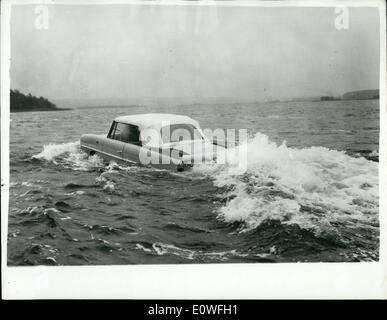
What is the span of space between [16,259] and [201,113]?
8.28 ft

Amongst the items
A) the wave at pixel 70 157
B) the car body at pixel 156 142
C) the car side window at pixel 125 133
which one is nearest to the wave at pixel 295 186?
the car body at pixel 156 142

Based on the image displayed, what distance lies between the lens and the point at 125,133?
536 centimetres

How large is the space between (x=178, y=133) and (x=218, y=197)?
1.18 metres

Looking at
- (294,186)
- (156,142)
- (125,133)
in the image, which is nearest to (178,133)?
(156,142)

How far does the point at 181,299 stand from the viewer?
4004 mm

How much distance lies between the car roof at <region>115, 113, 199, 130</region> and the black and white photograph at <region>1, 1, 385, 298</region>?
0.10 metres

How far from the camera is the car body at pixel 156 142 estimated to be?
15.9 feet

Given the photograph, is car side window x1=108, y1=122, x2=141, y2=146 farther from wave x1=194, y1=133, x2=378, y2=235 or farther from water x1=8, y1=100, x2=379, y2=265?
wave x1=194, y1=133, x2=378, y2=235

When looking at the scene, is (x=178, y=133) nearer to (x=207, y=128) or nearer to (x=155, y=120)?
(x=155, y=120)

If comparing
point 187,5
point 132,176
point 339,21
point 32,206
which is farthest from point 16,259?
point 339,21

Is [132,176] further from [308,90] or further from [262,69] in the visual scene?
[308,90]

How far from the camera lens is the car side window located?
5.22m

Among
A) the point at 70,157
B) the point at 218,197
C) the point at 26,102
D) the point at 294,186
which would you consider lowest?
the point at 218,197

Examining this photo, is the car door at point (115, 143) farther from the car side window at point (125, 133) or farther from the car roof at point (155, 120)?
the car roof at point (155, 120)
